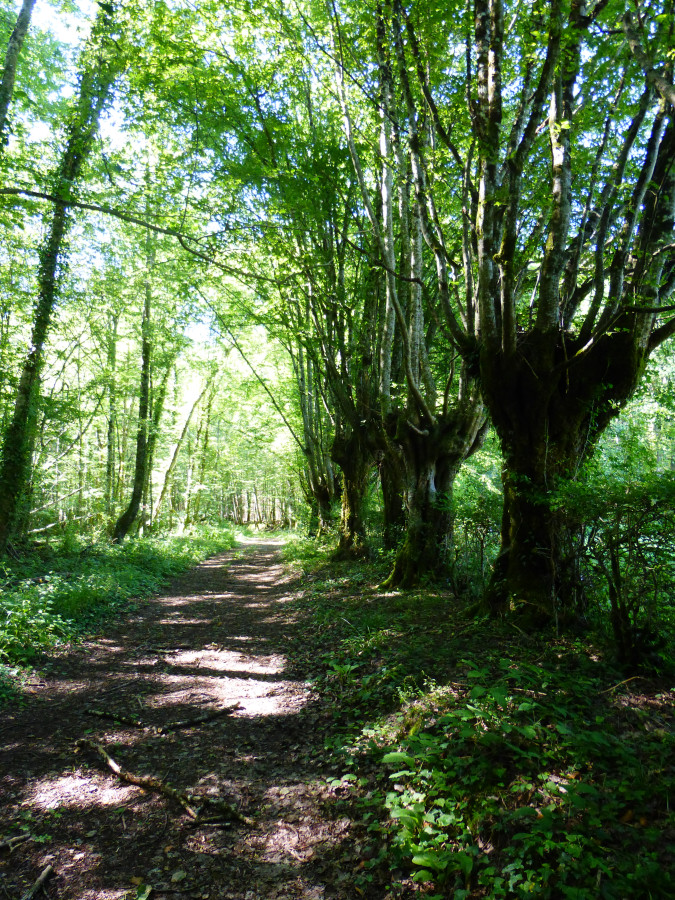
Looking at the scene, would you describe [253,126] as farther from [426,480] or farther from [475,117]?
[426,480]

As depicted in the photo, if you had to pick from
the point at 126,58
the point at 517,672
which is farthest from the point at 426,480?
the point at 126,58

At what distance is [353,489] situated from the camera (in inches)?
494

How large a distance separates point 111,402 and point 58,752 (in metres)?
12.6

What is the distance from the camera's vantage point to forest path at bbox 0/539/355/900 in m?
2.55

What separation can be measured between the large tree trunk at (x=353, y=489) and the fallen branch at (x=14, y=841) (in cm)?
972

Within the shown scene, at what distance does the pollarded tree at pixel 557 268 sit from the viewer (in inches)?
184

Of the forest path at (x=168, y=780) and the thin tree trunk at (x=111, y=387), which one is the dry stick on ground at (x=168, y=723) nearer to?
the forest path at (x=168, y=780)

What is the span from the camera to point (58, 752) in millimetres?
3689

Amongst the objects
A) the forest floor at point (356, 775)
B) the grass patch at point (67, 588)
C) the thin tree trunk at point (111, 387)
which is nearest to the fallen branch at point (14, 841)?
the forest floor at point (356, 775)

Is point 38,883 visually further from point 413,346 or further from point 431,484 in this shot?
point 413,346

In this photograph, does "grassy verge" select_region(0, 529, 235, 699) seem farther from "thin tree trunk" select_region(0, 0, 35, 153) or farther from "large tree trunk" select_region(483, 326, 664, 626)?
"thin tree trunk" select_region(0, 0, 35, 153)

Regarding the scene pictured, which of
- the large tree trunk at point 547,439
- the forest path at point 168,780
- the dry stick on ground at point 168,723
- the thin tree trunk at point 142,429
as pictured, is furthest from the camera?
the thin tree trunk at point 142,429

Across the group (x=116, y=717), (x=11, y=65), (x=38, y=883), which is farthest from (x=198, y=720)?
(x=11, y=65)

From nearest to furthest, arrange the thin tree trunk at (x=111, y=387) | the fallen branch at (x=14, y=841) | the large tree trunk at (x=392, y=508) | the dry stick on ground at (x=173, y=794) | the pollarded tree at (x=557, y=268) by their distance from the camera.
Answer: the fallen branch at (x=14, y=841), the dry stick on ground at (x=173, y=794), the pollarded tree at (x=557, y=268), the large tree trunk at (x=392, y=508), the thin tree trunk at (x=111, y=387)
